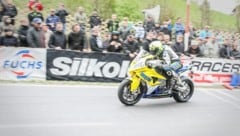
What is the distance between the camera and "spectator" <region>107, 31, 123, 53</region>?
47.8 feet

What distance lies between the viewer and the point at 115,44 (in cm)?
1463

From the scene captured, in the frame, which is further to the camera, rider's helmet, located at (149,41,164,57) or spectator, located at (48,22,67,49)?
spectator, located at (48,22,67,49)

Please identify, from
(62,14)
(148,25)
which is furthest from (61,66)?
(148,25)

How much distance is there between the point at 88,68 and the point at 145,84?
3441 millimetres

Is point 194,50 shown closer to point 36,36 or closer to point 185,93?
point 185,93

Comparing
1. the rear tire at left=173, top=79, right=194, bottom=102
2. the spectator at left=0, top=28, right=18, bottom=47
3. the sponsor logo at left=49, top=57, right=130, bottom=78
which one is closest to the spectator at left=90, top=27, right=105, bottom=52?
the sponsor logo at left=49, top=57, right=130, bottom=78

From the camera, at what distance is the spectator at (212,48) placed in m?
16.5

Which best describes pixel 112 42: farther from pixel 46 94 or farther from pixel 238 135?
pixel 238 135

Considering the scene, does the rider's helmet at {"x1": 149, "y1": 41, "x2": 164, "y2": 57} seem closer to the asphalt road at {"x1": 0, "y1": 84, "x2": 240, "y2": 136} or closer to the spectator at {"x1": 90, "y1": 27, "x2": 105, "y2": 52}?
the asphalt road at {"x1": 0, "y1": 84, "x2": 240, "y2": 136}

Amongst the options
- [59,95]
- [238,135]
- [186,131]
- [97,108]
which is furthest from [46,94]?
[238,135]

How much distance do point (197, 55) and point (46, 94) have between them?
20.6 ft

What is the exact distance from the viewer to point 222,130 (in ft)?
31.4

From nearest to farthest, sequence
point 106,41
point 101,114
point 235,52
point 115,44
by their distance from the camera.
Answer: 1. point 101,114
2. point 115,44
3. point 106,41
4. point 235,52

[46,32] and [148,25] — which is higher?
[148,25]
